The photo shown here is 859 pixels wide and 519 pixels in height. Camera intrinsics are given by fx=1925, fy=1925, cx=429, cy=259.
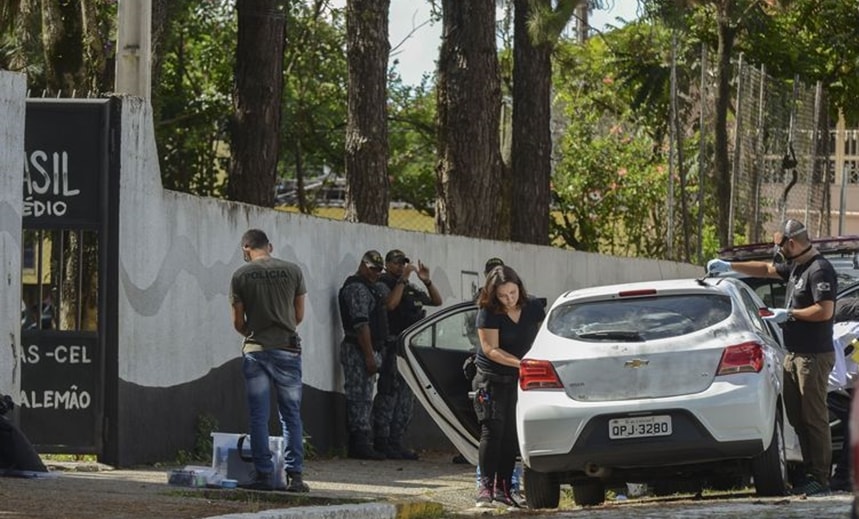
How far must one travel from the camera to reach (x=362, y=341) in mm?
16625

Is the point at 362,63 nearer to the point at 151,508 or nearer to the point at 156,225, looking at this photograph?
the point at 156,225

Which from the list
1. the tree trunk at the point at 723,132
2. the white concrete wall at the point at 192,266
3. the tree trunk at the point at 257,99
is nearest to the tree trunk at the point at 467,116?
the tree trunk at the point at 257,99

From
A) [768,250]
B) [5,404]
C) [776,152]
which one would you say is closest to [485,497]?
[5,404]

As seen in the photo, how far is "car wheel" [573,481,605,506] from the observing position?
13.8m

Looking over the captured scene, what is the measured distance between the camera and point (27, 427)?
541 inches

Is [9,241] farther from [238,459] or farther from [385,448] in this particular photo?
[385,448]

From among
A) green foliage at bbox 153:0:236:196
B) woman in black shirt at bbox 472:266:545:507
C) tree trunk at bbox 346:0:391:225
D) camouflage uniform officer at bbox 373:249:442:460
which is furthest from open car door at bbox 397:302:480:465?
green foliage at bbox 153:0:236:196

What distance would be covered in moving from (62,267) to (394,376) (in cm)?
403

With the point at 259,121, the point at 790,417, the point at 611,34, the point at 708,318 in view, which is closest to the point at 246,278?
the point at 708,318

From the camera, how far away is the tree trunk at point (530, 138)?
2681 centimetres

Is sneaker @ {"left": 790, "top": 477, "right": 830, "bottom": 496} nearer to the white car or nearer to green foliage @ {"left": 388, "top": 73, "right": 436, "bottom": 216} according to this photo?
the white car

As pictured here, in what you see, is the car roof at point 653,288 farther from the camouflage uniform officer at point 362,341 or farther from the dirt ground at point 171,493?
the camouflage uniform officer at point 362,341

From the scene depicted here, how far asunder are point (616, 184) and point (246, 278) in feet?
93.7

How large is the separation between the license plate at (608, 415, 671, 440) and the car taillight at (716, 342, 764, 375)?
480 mm
